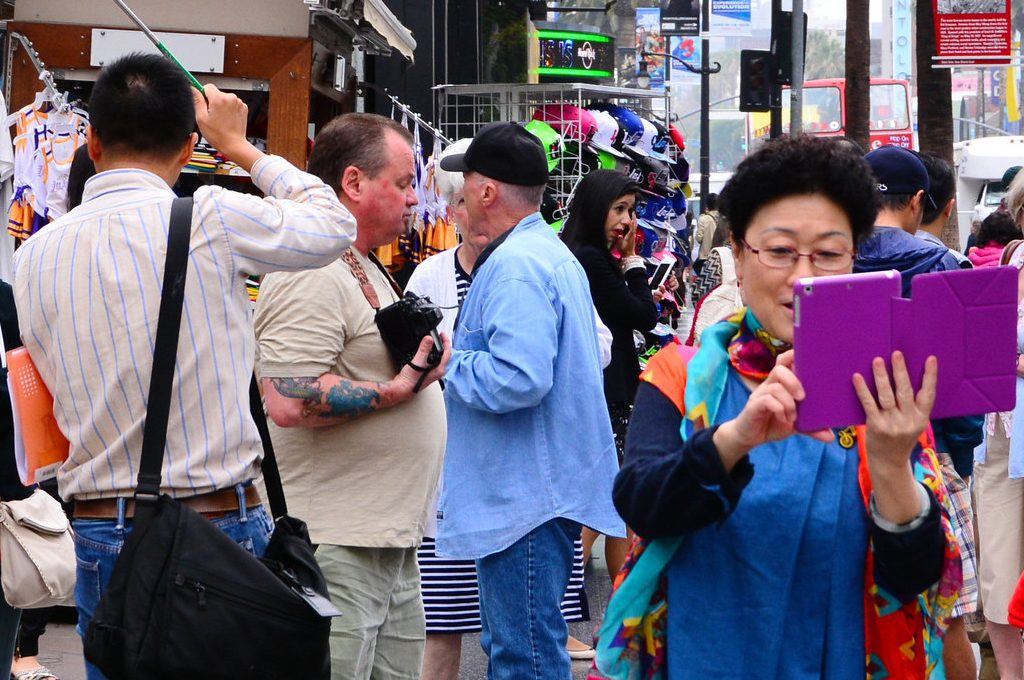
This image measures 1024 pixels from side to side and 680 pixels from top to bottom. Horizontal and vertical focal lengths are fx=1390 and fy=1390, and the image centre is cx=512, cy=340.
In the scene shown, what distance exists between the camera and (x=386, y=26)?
7.94 meters

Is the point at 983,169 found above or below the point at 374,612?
above

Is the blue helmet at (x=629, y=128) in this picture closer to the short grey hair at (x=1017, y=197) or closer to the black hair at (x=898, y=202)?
the short grey hair at (x=1017, y=197)

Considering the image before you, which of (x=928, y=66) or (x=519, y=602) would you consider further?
(x=928, y=66)

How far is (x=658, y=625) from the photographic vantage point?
8.38ft

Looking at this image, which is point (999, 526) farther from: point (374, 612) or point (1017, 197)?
point (374, 612)

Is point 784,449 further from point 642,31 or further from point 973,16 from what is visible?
point 642,31

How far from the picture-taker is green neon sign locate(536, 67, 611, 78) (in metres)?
14.8

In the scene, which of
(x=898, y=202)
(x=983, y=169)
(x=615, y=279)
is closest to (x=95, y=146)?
(x=898, y=202)

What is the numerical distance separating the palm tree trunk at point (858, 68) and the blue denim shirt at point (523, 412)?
14.3 meters

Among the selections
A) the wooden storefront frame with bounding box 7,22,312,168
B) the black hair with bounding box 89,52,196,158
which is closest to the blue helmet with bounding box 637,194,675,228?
the wooden storefront frame with bounding box 7,22,312,168

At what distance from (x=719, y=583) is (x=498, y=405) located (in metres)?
1.87

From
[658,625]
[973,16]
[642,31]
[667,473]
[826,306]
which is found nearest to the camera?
[826,306]

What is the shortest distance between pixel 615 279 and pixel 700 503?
15.6 feet

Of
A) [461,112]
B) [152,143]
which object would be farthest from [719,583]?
[461,112]
